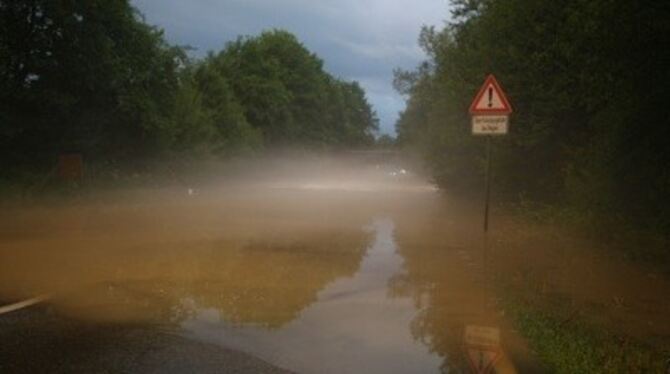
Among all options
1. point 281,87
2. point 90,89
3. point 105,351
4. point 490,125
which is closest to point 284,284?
point 105,351

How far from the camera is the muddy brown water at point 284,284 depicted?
7062 mm

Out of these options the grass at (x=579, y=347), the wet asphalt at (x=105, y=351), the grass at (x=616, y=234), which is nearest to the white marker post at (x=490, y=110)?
the grass at (x=616, y=234)

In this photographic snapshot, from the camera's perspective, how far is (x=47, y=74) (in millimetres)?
27781

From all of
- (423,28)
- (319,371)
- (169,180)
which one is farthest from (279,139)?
(319,371)

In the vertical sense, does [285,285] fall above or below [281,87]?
below

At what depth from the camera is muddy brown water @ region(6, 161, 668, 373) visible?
706 centimetres

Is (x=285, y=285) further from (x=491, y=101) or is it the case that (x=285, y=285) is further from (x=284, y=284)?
(x=491, y=101)

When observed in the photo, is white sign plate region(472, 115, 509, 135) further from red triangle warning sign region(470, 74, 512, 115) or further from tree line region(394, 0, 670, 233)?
tree line region(394, 0, 670, 233)

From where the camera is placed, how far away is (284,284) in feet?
34.8

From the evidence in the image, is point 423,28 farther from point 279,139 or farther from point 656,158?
Result: point 656,158

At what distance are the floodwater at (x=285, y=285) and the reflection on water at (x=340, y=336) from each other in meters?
0.02

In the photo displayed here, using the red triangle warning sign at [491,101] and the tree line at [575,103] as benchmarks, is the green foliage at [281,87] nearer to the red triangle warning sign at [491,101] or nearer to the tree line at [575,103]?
the tree line at [575,103]

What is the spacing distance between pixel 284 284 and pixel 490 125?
4482 mm

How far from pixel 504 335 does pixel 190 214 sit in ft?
55.9
